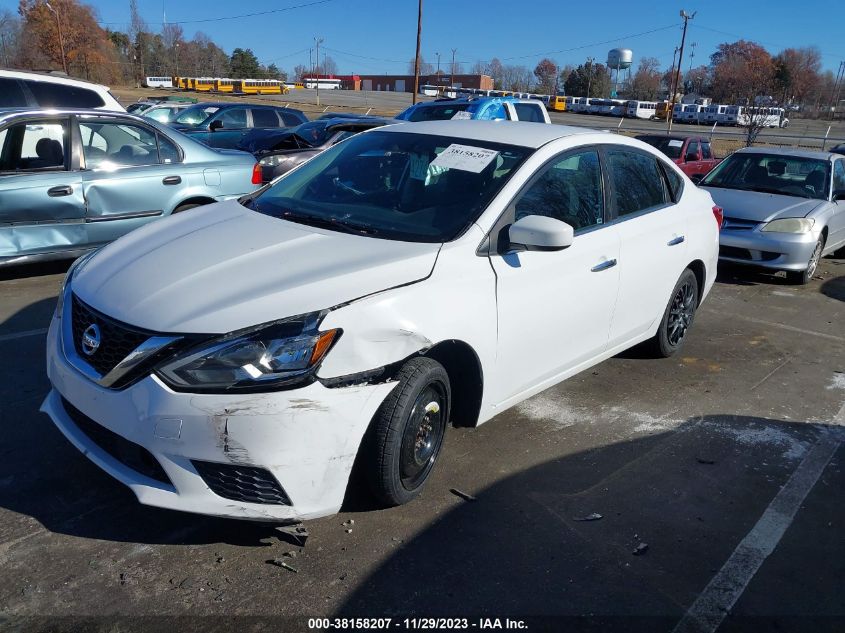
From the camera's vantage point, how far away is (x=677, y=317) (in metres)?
5.42

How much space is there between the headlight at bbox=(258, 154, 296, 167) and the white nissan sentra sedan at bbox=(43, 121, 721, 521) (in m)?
5.79

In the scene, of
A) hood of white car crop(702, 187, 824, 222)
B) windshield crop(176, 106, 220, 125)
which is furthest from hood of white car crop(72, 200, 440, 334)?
windshield crop(176, 106, 220, 125)

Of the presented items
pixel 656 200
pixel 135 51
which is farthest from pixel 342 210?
pixel 135 51

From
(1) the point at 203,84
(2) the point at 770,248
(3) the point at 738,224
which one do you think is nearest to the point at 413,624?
(2) the point at 770,248

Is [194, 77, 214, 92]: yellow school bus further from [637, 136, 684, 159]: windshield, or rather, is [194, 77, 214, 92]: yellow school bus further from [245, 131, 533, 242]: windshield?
[245, 131, 533, 242]: windshield

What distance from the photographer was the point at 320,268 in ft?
9.91

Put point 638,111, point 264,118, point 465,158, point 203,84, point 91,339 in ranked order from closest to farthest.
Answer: point 91,339
point 465,158
point 264,118
point 638,111
point 203,84

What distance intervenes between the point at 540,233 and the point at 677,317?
250 centimetres

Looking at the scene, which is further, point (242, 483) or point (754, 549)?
point (754, 549)

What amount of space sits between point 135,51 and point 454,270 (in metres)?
101

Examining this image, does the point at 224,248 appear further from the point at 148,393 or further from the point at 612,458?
the point at 612,458

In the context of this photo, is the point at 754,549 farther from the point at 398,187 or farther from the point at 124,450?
the point at 124,450

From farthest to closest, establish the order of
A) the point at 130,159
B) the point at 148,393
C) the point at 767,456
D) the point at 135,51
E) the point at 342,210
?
the point at 135,51 < the point at 130,159 < the point at 767,456 < the point at 342,210 < the point at 148,393

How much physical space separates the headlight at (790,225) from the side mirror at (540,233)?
5.87 m
